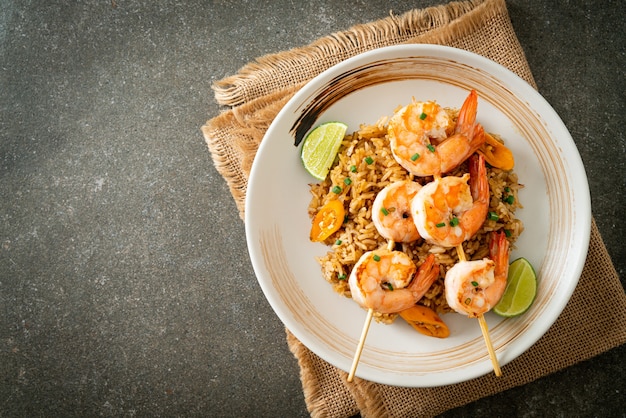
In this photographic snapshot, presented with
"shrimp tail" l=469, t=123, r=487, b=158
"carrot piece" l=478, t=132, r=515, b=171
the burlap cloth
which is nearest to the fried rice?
"carrot piece" l=478, t=132, r=515, b=171

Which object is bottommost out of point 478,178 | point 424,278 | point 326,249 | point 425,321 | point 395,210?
point 425,321

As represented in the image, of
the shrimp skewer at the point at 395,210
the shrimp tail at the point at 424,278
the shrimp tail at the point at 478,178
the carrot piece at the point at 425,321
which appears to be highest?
the shrimp tail at the point at 478,178

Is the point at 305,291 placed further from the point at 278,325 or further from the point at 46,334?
the point at 46,334

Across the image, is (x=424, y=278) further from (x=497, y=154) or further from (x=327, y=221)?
(x=497, y=154)

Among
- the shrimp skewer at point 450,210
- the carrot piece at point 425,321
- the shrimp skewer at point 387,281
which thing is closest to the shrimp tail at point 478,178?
the shrimp skewer at point 450,210

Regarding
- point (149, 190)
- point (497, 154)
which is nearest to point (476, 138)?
point (497, 154)

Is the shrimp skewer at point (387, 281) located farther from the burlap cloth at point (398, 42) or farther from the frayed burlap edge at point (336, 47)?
the frayed burlap edge at point (336, 47)

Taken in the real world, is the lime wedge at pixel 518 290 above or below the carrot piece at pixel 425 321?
above
